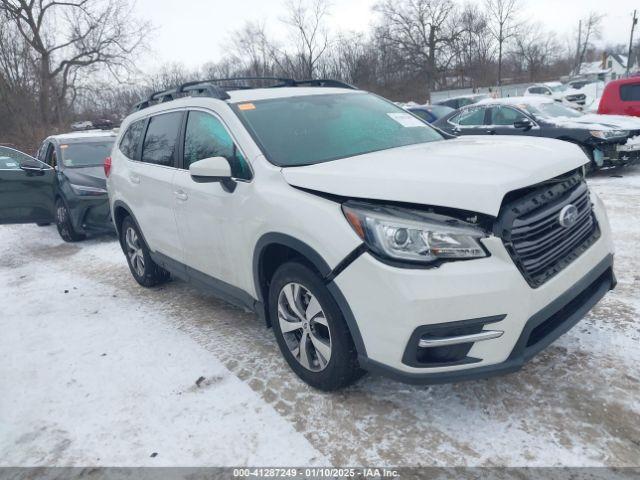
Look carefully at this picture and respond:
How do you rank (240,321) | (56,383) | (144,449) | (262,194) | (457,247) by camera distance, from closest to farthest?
(457,247) → (144,449) → (262,194) → (56,383) → (240,321)

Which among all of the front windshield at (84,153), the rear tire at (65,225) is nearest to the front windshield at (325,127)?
the rear tire at (65,225)

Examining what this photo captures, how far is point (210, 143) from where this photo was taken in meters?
3.63

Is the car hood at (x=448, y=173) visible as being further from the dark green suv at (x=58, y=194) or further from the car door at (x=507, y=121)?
the car door at (x=507, y=121)

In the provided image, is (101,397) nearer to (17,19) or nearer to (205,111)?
(205,111)

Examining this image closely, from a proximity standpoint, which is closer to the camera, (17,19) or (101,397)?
(101,397)

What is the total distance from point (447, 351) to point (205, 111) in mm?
2500

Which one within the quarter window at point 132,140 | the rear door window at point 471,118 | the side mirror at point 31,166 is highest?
the quarter window at point 132,140

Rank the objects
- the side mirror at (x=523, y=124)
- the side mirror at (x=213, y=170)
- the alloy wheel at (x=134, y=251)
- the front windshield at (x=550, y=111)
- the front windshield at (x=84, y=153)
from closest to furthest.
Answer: the side mirror at (x=213, y=170) → the alloy wheel at (x=134, y=251) → the front windshield at (x=84, y=153) → the side mirror at (x=523, y=124) → the front windshield at (x=550, y=111)

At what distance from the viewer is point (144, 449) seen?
263 cm

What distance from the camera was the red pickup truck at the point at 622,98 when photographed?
11.1m

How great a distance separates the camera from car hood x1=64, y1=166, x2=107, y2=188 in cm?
771

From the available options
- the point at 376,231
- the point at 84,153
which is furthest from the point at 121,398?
the point at 84,153

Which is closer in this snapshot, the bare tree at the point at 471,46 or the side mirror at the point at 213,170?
the side mirror at the point at 213,170

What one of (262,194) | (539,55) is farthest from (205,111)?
(539,55)
